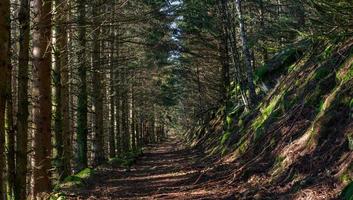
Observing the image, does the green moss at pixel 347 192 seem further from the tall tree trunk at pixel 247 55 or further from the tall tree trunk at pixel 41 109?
the tall tree trunk at pixel 247 55

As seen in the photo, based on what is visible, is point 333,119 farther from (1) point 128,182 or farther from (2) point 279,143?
(1) point 128,182

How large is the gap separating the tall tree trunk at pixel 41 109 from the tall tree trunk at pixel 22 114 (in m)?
1.43

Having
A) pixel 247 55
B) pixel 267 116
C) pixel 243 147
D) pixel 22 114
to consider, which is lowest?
pixel 243 147

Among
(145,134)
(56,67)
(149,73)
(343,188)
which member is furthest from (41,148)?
(145,134)

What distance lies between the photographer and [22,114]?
7652 millimetres

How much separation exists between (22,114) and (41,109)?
5.69 feet

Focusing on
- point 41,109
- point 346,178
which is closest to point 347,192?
point 346,178

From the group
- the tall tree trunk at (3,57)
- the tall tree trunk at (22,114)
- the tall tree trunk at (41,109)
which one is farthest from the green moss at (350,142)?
the tall tree trunk at (41,109)

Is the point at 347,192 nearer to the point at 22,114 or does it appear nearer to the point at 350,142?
the point at 350,142

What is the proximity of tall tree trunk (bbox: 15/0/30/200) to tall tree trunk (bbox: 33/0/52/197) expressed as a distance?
1.43 metres

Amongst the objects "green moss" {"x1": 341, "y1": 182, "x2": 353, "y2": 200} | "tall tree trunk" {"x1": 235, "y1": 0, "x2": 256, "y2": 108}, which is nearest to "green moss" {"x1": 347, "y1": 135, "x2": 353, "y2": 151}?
"green moss" {"x1": 341, "y1": 182, "x2": 353, "y2": 200}

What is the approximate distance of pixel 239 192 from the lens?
830 cm

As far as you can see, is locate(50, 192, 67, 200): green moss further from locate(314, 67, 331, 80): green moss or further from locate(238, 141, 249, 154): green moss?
locate(314, 67, 331, 80): green moss

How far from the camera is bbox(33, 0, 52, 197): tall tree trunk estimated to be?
9.24 meters
